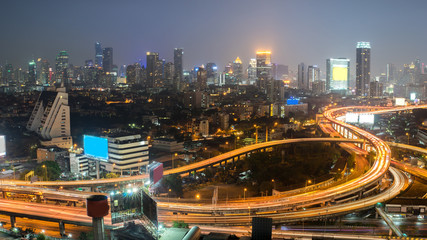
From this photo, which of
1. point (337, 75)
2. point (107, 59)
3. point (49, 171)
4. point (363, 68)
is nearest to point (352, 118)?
point (49, 171)

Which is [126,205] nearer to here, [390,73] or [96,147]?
[96,147]

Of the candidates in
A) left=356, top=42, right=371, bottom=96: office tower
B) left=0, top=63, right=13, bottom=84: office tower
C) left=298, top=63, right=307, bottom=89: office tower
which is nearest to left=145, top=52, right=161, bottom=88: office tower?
left=0, top=63, right=13, bottom=84: office tower

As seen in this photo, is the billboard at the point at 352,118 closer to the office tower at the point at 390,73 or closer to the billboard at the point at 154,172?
the billboard at the point at 154,172

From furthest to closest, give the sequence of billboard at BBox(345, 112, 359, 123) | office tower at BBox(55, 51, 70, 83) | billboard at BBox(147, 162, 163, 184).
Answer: office tower at BBox(55, 51, 70, 83) < billboard at BBox(345, 112, 359, 123) < billboard at BBox(147, 162, 163, 184)

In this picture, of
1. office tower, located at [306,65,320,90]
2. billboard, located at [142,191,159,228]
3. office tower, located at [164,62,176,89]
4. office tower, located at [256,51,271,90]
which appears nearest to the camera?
billboard, located at [142,191,159,228]

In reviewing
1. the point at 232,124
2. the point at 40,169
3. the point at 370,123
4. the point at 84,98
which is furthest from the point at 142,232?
the point at 84,98

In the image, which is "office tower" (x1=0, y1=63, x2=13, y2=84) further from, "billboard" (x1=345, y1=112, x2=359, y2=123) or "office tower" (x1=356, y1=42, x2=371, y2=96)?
"office tower" (x1=356, y1=42, x2=371, y2=96)

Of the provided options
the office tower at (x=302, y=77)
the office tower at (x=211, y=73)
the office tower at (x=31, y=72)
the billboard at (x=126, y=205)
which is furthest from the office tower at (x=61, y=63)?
the billboard at (x=126, y=205)

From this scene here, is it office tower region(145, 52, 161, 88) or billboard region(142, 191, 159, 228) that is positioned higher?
office tower region(145, 52, 161, 88)
